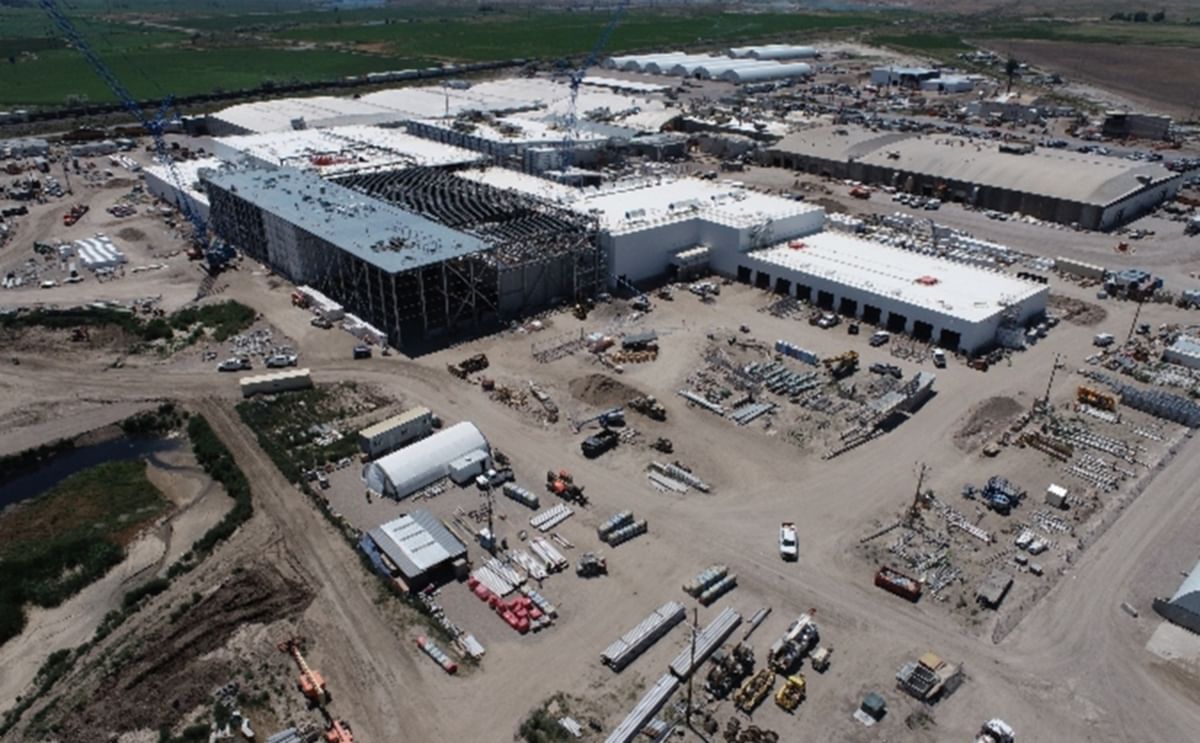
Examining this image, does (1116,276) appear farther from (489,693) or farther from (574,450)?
(489,693)

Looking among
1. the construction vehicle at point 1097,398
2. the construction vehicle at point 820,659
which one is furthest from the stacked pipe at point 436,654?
the construction vehicle at point 1097,398

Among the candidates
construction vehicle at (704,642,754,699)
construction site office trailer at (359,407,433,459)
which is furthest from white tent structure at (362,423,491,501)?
construction vehicle at (704,642,754,699)

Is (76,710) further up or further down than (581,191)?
further down

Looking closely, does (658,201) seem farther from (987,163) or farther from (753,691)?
(753,691)

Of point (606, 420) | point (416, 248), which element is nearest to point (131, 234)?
point (416, 248)

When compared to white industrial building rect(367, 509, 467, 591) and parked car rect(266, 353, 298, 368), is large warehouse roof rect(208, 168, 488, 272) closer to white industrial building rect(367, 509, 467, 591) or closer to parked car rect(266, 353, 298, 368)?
parked car rect(266, 353, 298, 368)

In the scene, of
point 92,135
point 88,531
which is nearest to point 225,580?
point 88,531

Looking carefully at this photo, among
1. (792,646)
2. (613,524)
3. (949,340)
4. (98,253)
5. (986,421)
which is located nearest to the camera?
(792,646)
